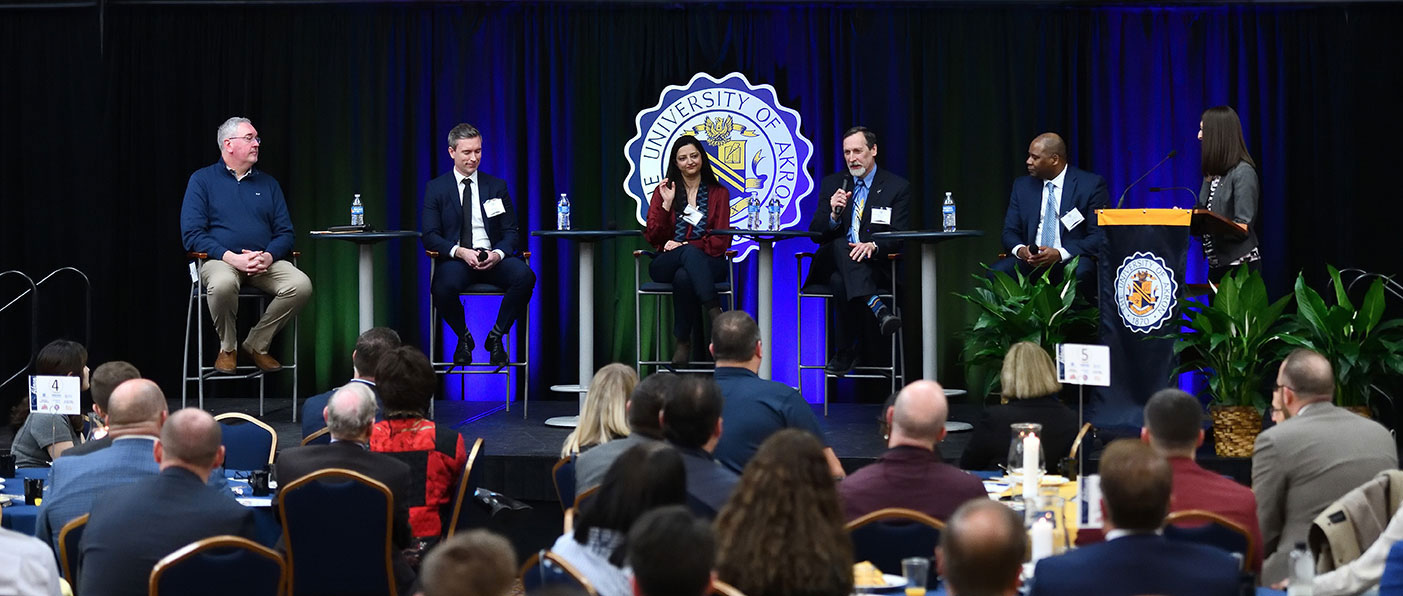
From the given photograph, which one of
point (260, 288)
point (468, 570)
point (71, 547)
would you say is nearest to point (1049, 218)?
point (260, 288)

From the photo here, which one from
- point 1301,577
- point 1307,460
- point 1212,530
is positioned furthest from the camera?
point 1307,460

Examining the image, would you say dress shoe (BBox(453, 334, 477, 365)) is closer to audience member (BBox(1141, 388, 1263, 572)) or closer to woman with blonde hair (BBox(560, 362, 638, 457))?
woman with blonde hair (BBox(560, 362, 638, 457))

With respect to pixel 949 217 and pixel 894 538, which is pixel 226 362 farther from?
pixel 894 538

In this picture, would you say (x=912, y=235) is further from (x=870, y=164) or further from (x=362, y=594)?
(x=362, y=594)

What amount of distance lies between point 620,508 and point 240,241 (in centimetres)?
493

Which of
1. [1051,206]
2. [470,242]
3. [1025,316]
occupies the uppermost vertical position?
[1051,206]

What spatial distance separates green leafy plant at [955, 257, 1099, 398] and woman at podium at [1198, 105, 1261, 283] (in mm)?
643

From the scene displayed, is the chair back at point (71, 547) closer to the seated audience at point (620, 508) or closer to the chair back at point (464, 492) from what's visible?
the chair back at point (464, 492)

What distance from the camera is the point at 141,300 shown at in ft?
28.1

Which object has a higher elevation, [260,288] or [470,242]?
[470,242]

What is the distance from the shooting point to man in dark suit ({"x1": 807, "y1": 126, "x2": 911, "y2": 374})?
713cm

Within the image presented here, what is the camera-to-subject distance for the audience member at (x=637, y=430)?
3.84 metres

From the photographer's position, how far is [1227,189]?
271 inches

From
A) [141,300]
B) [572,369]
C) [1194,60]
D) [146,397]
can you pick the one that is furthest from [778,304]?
[146,397]
